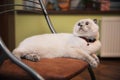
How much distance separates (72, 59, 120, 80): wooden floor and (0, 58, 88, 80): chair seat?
92 centimetres

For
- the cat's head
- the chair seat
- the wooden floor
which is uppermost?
the cat's head

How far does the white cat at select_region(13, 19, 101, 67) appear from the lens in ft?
3.82

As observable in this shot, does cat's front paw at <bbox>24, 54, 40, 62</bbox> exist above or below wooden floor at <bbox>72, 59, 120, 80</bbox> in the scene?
above

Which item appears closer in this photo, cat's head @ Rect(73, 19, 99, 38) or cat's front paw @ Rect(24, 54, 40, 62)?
cat's front paw @ Rect(24, 54, 40, 62)

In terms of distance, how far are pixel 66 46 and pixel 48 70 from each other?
30 cm

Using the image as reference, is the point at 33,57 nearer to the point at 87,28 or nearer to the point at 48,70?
the point at 48,70

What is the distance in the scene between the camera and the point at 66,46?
1.23 meters

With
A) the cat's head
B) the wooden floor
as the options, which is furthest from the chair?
the wooden floor

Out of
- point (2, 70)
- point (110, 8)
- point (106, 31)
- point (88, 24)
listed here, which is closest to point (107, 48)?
point (106, 31)

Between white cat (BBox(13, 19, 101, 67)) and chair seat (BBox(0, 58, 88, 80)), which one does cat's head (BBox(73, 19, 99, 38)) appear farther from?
chair seat (BBox(0, 58, 88, 80))

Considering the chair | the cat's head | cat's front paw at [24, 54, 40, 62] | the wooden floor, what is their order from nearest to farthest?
the chair, cat's front paw at [24, 54, 40, 62], the cat's head, the wooden floor

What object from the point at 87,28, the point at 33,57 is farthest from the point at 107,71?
the point at 33,57

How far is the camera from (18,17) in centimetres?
237

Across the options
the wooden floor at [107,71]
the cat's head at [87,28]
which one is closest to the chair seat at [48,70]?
the cat's head at [87,28]
